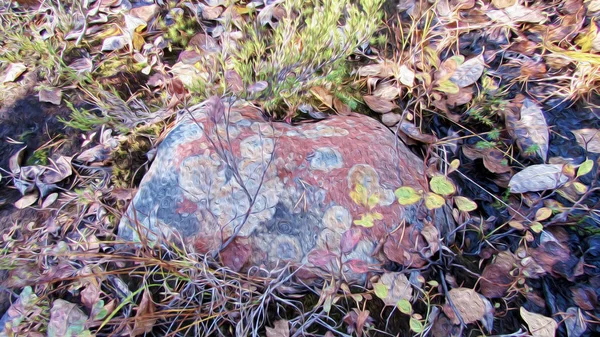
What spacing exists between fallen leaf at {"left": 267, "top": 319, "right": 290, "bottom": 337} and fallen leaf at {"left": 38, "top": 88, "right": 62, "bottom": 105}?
4.70 feet

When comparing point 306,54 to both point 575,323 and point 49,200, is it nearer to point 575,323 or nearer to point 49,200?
point 49,200

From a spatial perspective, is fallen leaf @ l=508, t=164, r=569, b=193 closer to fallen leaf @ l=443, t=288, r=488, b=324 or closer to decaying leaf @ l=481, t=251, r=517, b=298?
decaying leaf @ l=481, t=251, r=517, b=298

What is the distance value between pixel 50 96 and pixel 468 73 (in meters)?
1.87

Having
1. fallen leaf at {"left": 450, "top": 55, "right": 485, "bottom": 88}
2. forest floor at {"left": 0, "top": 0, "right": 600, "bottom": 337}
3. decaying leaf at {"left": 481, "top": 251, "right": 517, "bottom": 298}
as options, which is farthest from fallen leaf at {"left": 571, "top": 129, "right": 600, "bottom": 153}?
decaying leaf at {"left": 481, "top": 251, "right": 517, "bottom": 298}

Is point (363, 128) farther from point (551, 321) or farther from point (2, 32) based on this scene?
point (2, 32)

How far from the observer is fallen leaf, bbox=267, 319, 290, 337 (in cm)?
124

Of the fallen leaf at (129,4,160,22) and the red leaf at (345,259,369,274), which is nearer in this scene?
the red leaf at (345,259,369,274)

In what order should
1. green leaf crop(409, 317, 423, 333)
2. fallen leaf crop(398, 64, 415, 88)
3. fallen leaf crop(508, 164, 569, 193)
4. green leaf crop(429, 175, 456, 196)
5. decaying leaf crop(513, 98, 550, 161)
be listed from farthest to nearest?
1. fallen leaf crop(398, 64, 415, 88)
2. decaying leaf crop(513, 98, 550, 161)
3. fallen leaf crop(508, 164, 569, 193)
4. green leaf crop(429, 175, 456, 196)
5. green leaf crop(409, 317, 423, 333)

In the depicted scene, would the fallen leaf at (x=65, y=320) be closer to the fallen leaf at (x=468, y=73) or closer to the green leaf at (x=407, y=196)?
the green leaf at (x=407, y=196)

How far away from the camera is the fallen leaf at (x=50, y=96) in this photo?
1.85 meters

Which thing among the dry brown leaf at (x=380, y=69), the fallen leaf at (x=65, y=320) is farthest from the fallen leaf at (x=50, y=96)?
the dry brown leaf at (x=380, y=69)

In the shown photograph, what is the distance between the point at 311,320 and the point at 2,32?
6.48 ft

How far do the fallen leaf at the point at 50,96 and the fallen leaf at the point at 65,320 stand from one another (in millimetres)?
996

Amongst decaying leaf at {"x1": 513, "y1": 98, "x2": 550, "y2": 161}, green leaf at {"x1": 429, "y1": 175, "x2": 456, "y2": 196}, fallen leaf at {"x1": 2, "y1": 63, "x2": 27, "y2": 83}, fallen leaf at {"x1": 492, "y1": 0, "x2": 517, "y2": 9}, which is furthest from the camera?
fallen leaf at {"x1": 2, "y1": 63, "x2": 27, "y2": 83}
